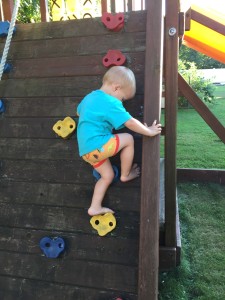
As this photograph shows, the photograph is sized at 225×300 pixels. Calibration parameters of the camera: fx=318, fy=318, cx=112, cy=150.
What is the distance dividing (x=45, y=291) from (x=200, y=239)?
1.77 m

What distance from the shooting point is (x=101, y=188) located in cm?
194

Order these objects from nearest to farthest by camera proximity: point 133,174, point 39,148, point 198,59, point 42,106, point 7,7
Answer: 1. point 133,174
2. point 39,148
3. point 42,106
4. point 7,7
5. point 198,59

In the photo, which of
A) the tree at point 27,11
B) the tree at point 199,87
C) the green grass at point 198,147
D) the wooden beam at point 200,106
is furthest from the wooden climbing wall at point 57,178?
the tree at point 199,87

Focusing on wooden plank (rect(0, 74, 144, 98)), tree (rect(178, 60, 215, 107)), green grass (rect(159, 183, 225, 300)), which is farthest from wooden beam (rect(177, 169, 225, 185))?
tree (rect(178, 60, 215, 107))

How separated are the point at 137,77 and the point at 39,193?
102 cm

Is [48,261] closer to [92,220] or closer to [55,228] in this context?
[55,228]

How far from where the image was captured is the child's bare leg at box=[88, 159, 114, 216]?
192cm

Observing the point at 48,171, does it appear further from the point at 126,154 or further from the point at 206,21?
the point at 206,21

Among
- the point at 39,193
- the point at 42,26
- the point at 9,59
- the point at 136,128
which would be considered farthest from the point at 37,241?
the point at 42,26

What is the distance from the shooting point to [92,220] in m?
1.93

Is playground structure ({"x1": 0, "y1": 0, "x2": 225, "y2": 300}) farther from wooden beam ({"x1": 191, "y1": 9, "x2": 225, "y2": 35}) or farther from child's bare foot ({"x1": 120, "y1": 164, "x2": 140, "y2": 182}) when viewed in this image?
wooden beam ({"x1": 191, "y1": 9, "x2": 225, "y2": 35})

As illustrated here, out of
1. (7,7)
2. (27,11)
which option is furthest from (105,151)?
(27,11)

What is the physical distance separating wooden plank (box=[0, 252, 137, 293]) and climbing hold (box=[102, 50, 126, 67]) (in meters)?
1.33

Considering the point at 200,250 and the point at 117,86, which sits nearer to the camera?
the point at 117,86
